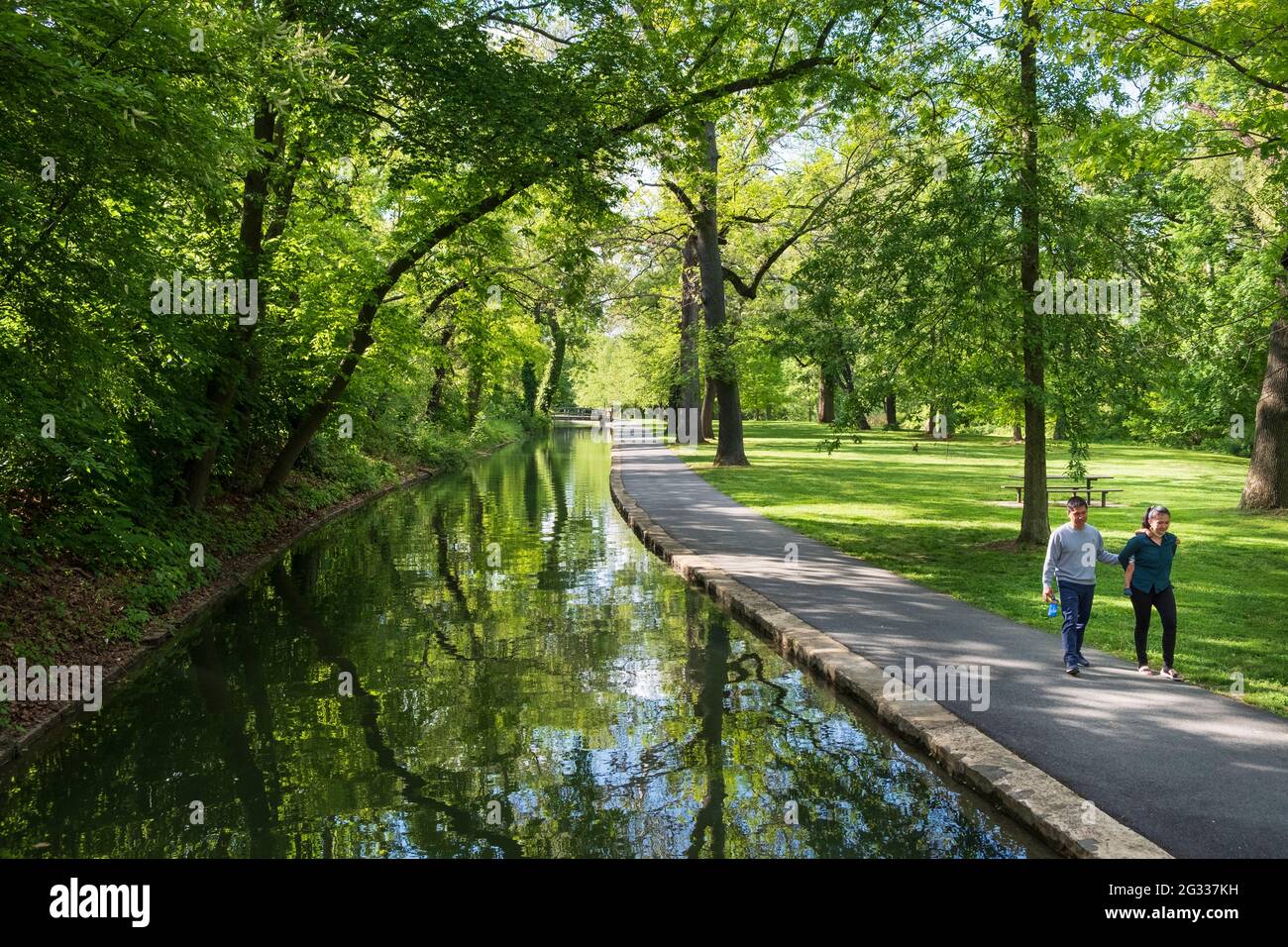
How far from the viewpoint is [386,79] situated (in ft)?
39.5

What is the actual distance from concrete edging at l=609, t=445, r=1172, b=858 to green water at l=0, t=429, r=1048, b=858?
146 millimetres

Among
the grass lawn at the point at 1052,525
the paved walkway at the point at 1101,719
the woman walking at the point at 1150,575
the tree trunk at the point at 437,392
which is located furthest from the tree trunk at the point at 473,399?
the woman walking at the point at 1150,575

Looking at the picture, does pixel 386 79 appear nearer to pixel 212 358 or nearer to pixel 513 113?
pixel 513 113

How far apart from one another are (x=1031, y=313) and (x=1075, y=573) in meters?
5.34

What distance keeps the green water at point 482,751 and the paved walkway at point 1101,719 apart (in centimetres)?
66

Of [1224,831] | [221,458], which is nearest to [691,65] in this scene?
[221,458]

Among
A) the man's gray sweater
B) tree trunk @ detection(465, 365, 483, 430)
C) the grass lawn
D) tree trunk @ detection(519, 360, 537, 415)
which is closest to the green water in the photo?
the man's gray sweater

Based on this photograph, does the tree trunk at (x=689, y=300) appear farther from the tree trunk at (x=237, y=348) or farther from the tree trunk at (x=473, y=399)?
the tree trunk at (x=237, y=348)

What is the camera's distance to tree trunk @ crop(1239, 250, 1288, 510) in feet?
58.9

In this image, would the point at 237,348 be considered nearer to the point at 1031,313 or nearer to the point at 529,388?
the point at 1031,313

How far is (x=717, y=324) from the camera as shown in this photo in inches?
Answer: 1112

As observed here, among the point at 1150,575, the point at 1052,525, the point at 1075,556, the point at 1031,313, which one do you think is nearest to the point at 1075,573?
the point at 1075,556

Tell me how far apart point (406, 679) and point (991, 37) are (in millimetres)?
11041

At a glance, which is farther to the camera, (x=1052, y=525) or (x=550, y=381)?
(x=550, y=381)
